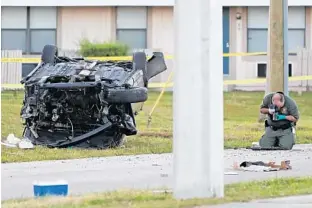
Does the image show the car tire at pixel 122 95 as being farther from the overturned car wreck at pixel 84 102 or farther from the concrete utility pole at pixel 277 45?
the concrete utility pole at pixel 277 45

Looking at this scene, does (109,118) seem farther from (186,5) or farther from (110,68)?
(186,5)

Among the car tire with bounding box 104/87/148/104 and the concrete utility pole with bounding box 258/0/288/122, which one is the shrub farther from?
the car tire with bounding box 104/87/148/104

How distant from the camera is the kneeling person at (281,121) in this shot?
17484 millimetres

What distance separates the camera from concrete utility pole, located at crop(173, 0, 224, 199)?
417 inches

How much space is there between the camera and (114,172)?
1430 cm

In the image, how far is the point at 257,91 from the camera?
115ft

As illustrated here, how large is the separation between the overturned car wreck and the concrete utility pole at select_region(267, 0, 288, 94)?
204 inches

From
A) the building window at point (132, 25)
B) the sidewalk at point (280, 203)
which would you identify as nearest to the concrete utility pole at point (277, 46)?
the sidewalk at point (280, 203)

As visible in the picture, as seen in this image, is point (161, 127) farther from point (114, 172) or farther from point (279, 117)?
point (114, 172)

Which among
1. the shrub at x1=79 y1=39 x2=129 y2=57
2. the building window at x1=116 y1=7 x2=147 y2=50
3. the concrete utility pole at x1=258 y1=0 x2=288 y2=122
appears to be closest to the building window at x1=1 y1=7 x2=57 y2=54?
the building window at x1=116 y1=7 x2=147 y2=50

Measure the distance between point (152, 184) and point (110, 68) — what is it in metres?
4.79

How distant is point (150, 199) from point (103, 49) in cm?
2306

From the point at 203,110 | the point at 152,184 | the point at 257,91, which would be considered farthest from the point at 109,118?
the point at 257,91

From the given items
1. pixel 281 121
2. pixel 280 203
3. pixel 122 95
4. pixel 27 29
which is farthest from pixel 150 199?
pixel 27 29
